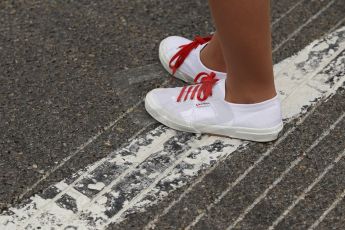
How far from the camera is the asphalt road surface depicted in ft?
6.30

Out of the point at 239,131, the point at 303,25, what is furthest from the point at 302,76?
the point at 239,131

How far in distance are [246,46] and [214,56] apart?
16.0 inches

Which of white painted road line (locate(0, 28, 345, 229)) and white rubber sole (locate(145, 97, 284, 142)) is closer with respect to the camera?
white painted road line (locate(0, 28, 345, 229))

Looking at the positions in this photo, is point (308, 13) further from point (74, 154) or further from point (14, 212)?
point (14, 212)

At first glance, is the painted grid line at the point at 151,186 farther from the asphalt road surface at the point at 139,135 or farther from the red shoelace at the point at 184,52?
the red shoelace at the point at 184,52

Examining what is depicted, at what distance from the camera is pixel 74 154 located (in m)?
2.12

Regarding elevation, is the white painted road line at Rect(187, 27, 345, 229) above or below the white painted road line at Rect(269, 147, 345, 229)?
above

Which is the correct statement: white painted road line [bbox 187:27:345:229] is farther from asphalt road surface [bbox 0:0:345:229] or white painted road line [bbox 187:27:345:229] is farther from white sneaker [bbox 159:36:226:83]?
white sneaker [bbox 159:36:226:83]

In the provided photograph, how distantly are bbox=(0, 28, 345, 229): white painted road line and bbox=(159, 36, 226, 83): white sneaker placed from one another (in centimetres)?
27

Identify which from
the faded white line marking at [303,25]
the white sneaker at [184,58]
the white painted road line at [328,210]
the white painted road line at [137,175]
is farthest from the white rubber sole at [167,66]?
the white painted road line at [328,210]

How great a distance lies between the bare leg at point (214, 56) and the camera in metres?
2.27

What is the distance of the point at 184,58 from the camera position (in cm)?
239

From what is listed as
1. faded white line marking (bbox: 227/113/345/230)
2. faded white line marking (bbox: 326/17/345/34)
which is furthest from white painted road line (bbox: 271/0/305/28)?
faded white line marking (bbox: 227/113/345/230)

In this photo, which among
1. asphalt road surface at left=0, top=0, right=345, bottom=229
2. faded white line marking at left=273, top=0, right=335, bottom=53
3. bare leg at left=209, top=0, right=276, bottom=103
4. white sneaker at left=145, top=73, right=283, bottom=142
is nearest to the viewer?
bare leg at left=209, top=0, right=276, bottom=103
